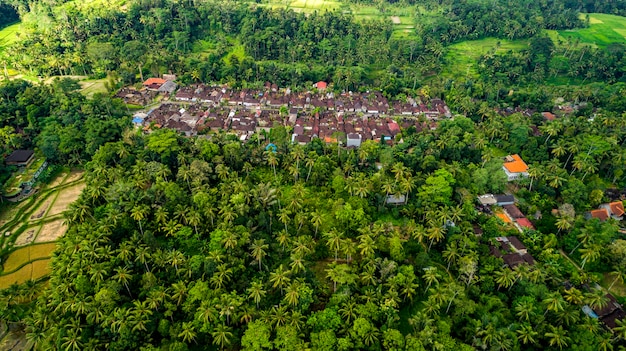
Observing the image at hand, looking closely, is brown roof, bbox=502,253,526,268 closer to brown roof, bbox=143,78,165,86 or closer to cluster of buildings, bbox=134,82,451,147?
cluster of buildings, bbox=134,82,451,147

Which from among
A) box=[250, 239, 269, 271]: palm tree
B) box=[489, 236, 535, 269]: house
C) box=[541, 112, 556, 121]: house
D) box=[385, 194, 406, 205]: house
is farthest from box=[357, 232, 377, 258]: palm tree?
box=[541, 112, 556, 121]: house

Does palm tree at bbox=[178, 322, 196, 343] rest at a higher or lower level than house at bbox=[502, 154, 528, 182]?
higher

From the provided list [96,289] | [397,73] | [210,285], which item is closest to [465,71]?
[397,73]

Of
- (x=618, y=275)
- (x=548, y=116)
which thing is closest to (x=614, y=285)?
(x=618, y=275)

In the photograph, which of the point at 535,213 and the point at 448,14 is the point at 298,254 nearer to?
the point at 535,213

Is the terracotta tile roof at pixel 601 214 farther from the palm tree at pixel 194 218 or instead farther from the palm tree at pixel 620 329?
the palm tree at pixel 194 218

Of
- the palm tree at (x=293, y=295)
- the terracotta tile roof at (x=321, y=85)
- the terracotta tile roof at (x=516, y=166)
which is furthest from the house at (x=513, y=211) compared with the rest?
the terracotta tile roof at (x=321, y=85)

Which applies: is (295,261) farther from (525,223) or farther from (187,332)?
(525,223)
